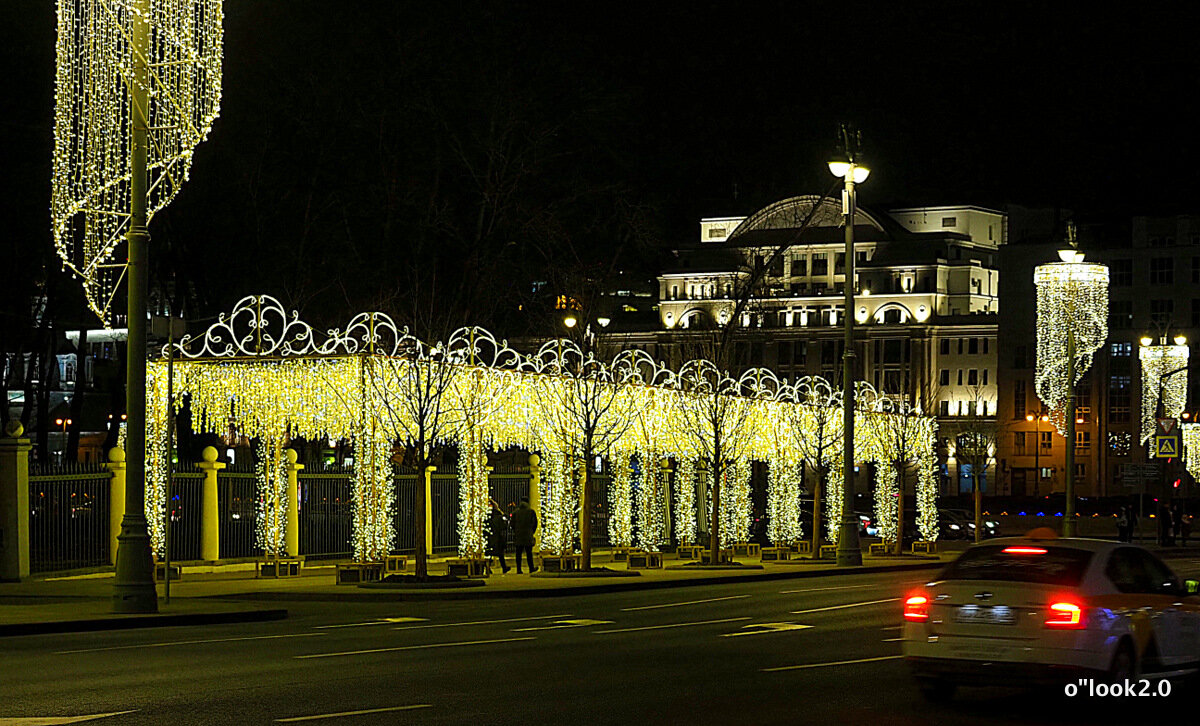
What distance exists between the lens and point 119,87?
31.2m

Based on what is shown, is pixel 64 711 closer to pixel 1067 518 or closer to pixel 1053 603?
pixel 1053 603

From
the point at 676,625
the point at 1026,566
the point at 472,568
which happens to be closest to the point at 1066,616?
the point at 1026,566

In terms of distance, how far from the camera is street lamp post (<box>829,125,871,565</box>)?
125ft

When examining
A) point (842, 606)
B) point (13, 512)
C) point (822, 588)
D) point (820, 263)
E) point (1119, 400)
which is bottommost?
point (822, 588)

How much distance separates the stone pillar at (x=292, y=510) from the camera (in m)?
39.6

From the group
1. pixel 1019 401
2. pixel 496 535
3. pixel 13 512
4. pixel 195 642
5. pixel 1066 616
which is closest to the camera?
pixel 1066 616

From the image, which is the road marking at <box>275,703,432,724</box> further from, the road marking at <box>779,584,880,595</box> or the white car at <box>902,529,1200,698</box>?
the road marking at <box>779,584,880,595</box>

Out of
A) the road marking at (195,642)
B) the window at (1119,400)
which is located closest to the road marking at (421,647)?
the road marking at (195,642)

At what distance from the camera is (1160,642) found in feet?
47.6

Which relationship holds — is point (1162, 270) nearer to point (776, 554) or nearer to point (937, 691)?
point (776, 554)

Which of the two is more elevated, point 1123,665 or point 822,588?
point 1123,665

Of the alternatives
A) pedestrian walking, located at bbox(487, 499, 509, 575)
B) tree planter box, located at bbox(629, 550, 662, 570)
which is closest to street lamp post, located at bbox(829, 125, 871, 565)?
tree planter box, located at bbox(629, 550, 662, 570)

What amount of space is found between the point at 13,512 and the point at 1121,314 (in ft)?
379

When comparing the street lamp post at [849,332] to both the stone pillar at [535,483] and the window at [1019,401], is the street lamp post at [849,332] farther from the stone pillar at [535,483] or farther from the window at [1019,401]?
the window at [1019,401]
